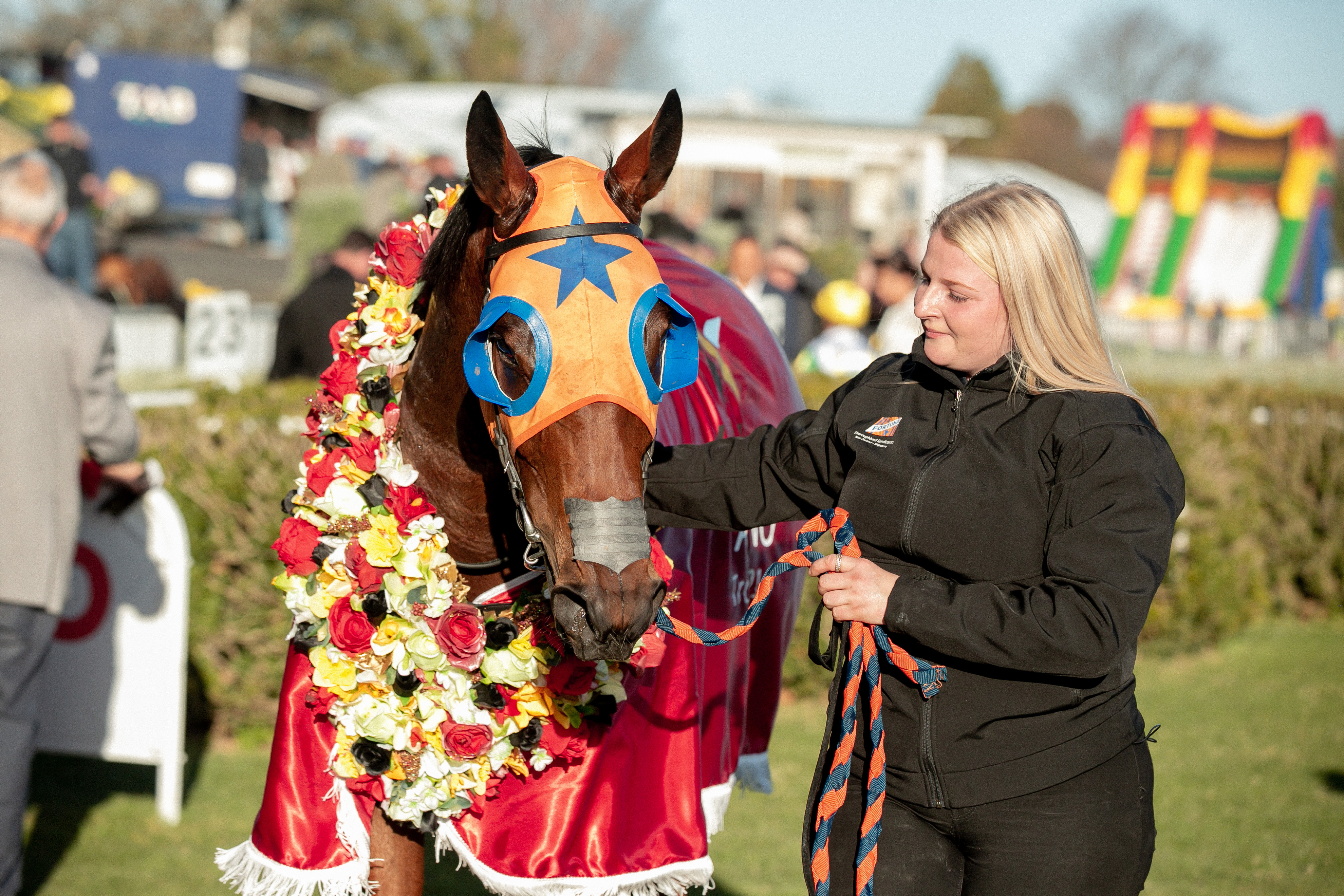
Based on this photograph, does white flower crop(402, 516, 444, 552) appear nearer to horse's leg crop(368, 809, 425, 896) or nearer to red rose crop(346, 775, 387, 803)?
red rose crop(346, 775, 387, 803)

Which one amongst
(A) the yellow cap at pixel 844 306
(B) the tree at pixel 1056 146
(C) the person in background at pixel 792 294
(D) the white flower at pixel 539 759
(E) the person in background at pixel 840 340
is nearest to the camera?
(D) the white flower at pixel 539 759

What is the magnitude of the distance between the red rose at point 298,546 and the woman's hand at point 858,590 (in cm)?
116

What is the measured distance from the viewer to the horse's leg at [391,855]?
2.59 meters

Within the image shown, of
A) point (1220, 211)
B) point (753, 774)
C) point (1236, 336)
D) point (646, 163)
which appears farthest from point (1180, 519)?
point (1220, 211)

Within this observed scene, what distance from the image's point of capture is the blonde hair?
2.10 m

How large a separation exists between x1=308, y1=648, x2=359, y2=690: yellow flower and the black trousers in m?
1.11

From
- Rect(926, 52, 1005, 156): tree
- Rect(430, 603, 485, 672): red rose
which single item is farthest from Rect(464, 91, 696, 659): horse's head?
Rect(926, 52, 1005, 156): tree

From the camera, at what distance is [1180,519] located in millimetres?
7027

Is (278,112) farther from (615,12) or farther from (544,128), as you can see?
(544,128)

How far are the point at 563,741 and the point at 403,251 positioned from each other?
1.15m

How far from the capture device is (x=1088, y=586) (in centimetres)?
195

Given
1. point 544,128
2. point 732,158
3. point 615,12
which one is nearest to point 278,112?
point 732,158

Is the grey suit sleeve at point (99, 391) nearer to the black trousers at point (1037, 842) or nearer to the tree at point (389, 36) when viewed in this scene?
the black trousers at point (1037, 842)

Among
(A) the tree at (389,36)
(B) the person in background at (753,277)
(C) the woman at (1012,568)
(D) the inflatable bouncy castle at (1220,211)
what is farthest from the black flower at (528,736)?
(A) the tree at (389,36)
